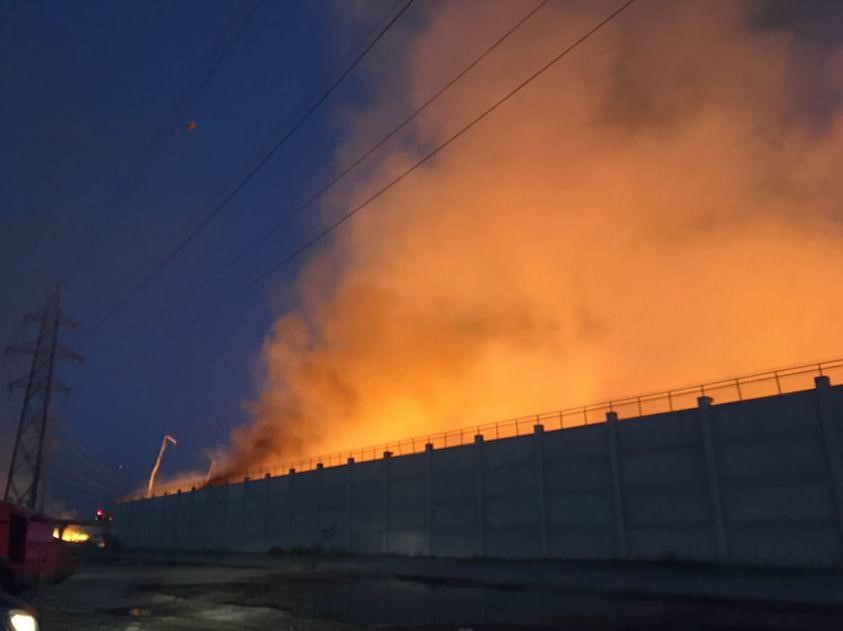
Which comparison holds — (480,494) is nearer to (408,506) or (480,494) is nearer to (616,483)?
(408,506)

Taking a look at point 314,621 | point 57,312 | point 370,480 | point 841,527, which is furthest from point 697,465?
point 57,312

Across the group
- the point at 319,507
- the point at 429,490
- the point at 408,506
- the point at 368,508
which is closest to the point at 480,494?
the point at 429,490

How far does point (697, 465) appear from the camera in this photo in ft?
80.3

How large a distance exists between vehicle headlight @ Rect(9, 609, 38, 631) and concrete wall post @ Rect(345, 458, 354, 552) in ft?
123

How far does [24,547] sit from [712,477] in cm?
2070

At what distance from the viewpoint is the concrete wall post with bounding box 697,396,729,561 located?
23.2 metres

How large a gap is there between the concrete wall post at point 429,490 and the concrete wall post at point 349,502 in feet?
25.5

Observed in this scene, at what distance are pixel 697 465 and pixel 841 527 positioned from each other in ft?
16.3

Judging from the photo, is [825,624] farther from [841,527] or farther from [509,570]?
[509,570]

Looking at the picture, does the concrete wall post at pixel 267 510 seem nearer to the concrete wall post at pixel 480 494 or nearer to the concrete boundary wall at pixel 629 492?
the concrete boundary wall at pixel 629 492

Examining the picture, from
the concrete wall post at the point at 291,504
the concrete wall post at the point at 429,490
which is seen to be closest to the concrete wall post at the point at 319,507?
the concrete wall post at the point at 291,504

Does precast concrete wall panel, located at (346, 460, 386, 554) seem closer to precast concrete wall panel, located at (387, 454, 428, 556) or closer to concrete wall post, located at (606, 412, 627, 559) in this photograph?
precast concrete wall panel, located at (387, 454, 428, 556)

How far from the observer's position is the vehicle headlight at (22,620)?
5699 millimetres

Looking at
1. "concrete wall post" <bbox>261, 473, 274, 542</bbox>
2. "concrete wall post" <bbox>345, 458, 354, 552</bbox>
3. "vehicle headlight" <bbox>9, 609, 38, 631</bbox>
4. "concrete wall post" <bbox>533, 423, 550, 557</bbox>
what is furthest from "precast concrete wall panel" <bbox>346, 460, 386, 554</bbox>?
"vehicle headlight" <bbox>9, 609, 38, 631</bbox>
